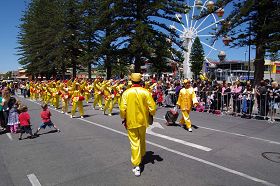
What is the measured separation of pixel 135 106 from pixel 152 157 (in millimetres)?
1602

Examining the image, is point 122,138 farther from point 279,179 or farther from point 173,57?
point 173,57

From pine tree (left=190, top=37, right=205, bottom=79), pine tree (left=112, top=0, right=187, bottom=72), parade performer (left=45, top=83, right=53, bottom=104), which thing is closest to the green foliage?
pine tree (left=112, top=0, right=187, bottom=72)

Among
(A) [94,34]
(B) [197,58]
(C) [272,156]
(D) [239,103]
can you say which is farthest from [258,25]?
(B) [197,58]

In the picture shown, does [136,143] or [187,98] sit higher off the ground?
[187,98]

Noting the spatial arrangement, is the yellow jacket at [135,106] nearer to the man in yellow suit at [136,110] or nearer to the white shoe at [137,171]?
the man in yellow suit at [136,110]

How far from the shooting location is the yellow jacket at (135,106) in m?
5.79

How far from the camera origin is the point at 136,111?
582 centimetres

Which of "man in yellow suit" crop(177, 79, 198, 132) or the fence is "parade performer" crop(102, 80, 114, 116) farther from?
"man in yellow suit" crop(177, 79, 198, 132)

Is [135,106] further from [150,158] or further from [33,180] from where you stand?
[33,180]

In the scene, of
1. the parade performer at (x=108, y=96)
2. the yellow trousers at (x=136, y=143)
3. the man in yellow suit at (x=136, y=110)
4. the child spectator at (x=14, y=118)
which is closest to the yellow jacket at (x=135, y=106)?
the man in yellow suit at (x=136, y=110)

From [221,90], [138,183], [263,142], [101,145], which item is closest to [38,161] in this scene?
[101,145]

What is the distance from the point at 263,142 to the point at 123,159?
4208 millimetres

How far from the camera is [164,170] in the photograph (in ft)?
19.2

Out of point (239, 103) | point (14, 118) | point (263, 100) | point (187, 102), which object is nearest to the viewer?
point (187, 102)
